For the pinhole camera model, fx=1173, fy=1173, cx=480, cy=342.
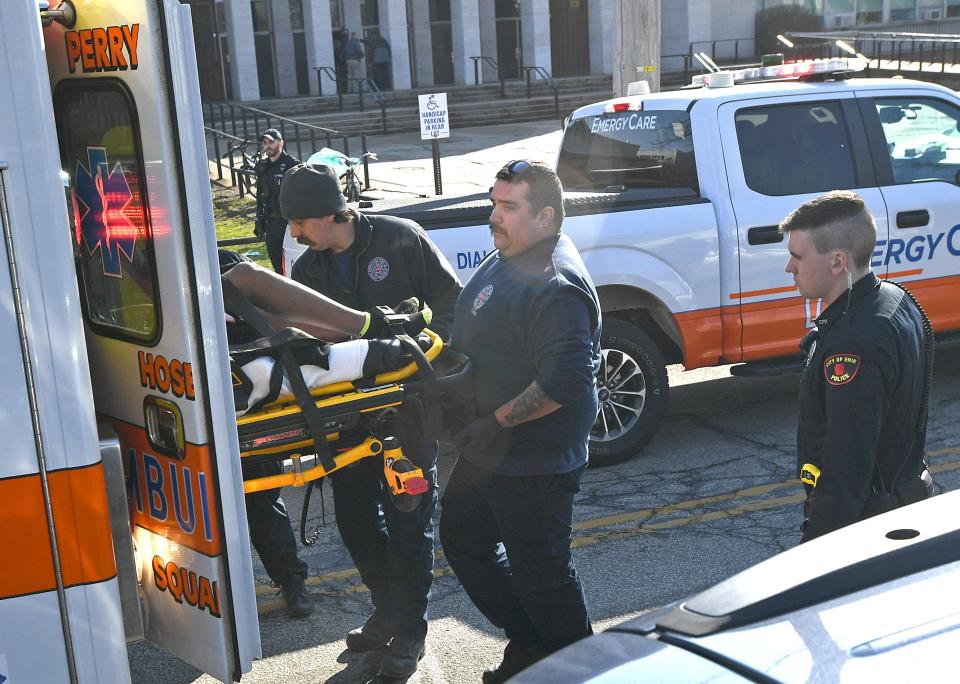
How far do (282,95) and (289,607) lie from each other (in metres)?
24.7

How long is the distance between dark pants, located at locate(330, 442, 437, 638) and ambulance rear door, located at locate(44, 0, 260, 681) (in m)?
1.04

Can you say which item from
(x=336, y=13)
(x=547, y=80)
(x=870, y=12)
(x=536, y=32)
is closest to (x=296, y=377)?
(x=547, y=80)

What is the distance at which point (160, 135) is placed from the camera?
2955 millimetres

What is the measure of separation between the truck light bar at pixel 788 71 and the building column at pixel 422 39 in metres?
23.0

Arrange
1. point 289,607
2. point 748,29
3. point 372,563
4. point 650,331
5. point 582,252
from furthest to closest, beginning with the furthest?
point 748,29 → point 650,331 → point 582,252 → point 289,607 → point 372,563

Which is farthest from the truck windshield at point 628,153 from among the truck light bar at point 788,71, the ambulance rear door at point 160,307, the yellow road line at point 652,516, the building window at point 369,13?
the building window at point 369,13

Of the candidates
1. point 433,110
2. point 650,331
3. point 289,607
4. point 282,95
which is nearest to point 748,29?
point 282,95

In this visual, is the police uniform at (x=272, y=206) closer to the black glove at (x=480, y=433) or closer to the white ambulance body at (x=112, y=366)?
the black glove at (x=480, y=433)

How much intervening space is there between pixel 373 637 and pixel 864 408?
234 cm

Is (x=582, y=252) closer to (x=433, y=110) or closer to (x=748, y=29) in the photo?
(x=433, y=110)

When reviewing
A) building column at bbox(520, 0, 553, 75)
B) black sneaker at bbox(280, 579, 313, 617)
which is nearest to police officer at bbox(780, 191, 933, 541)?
black sneaker at bbox(280, 579, 313, 617)

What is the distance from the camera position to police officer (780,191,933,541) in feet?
10.4

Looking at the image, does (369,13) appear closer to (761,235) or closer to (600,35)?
(600,35)

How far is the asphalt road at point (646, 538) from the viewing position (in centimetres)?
471
